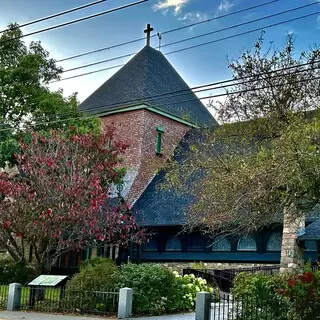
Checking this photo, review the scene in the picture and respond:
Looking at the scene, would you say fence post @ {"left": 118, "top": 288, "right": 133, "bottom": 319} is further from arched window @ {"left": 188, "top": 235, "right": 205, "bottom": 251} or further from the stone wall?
arched window @ {"left": 188, "top": 235, "right": 205, "bottom": 251}

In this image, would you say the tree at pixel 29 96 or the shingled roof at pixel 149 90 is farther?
the shingled roof at pixel 149 90

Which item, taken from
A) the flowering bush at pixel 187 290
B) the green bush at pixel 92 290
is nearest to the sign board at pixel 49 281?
the green bush at pixel 92 290

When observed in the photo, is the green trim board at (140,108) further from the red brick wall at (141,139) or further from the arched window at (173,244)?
the arched window at (173,244)

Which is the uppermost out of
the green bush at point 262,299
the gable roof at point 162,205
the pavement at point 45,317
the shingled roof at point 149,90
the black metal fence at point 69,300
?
the shingled roof at point 149,90

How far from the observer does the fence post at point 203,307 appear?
43.7 ft

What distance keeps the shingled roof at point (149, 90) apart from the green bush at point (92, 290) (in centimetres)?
1466

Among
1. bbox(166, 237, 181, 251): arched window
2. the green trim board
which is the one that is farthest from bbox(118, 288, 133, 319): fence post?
the green trim board

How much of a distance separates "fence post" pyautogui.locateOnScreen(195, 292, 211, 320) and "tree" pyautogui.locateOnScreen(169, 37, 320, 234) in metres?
2.00

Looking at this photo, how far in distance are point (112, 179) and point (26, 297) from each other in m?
6.72

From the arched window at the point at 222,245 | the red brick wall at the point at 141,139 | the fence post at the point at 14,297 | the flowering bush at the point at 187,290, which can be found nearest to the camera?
the flowering bush at the point at 187,290

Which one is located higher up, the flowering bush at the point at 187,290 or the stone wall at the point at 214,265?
the stone wall at the point at 214,265

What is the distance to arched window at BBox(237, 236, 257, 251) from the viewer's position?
2395 centimetres

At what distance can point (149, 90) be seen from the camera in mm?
31359

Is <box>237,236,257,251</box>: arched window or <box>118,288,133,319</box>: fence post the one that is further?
<box>237,236,257,251</box>: arched window
